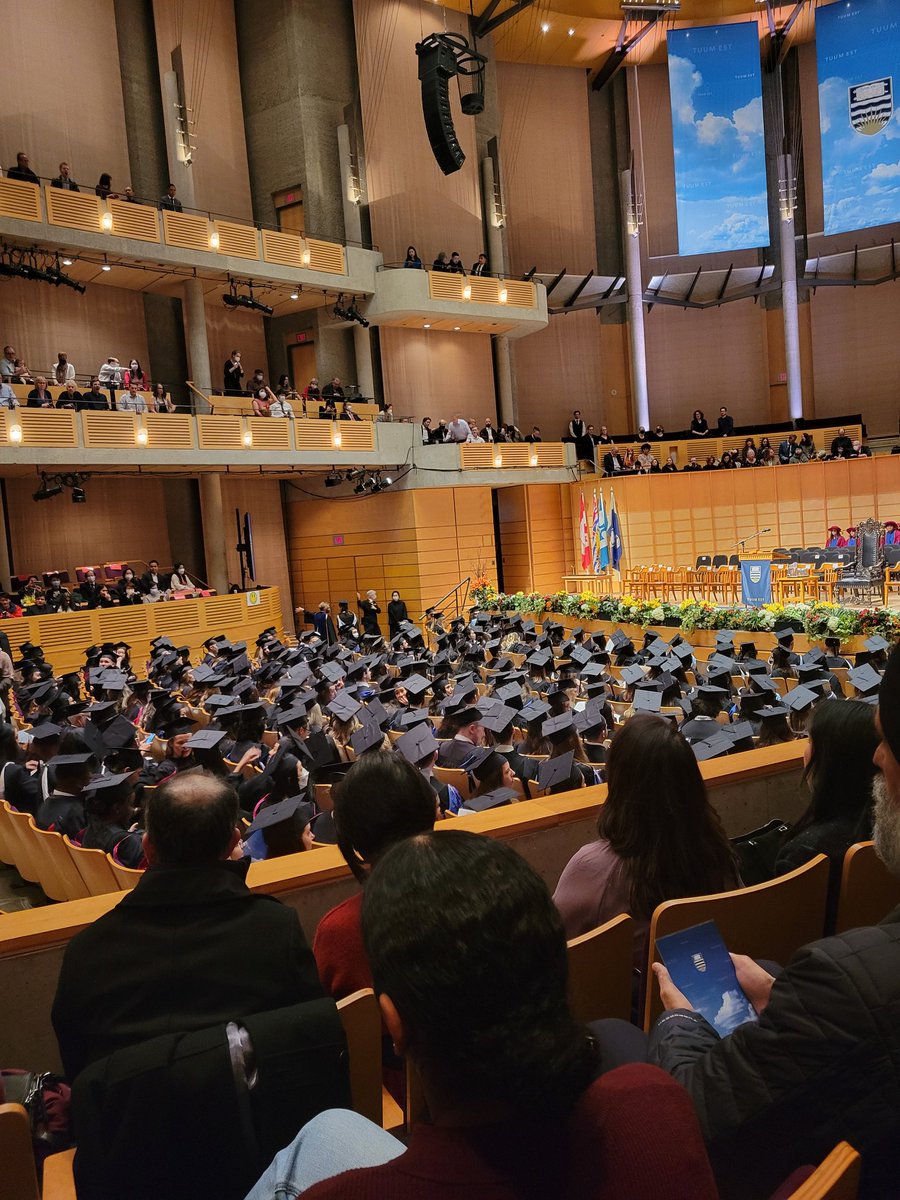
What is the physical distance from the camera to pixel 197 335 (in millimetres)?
20422

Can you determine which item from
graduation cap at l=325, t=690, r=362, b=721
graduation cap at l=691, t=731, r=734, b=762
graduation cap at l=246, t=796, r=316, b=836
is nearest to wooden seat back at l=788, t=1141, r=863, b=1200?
graduation cap at l=246, t=796, r=316, b=836

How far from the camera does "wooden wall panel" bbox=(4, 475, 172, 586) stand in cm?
1992

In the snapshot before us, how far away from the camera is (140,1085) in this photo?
61.1 inches

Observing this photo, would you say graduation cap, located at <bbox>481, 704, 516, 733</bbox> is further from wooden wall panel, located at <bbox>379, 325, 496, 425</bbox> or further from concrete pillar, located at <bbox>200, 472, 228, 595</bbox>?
wooden wall panel, located at <bbox>379, 325, 496, 425</bbox>

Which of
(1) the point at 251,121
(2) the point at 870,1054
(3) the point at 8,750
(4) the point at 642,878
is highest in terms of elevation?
(1) the point at 251,121

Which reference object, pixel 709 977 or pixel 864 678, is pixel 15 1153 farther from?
pixel 864 678

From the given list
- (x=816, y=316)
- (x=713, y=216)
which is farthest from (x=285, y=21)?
(x=816, y=316)

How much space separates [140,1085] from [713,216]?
92.1ft

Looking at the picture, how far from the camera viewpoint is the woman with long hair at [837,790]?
2.64m

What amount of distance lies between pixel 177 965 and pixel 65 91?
22.8m

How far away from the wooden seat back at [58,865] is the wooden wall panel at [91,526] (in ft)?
52.3

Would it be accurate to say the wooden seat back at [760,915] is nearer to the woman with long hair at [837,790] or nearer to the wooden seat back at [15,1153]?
the woman with long hair at [837,790]

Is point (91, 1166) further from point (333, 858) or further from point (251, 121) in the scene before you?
point (251, 121)

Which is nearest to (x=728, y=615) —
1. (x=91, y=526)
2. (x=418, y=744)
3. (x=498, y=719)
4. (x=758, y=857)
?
(x=498, y=719)
